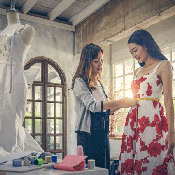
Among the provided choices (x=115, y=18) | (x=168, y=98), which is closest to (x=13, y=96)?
(x=168, y=98)

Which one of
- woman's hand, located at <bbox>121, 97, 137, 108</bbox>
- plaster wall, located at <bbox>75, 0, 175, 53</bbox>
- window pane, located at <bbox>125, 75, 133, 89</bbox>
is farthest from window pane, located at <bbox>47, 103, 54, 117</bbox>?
woman's hand, located at <bbox>121, 97, 137, 108</bbox>

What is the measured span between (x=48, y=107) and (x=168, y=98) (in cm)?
388

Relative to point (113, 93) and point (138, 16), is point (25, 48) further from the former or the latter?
point (113, 93)

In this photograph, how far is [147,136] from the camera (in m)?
1.61

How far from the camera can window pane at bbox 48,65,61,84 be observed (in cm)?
525

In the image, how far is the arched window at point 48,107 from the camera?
195 inches

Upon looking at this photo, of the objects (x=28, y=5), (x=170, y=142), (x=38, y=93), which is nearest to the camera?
(x=170, y=142)

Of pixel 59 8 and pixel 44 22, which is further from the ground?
pixel 59 8

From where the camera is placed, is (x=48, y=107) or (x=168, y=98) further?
(x=48, y=107)

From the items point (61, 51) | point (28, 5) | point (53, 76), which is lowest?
point (53, 76)

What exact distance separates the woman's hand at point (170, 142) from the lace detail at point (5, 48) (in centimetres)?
142

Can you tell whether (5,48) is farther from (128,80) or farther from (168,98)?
(128,80)

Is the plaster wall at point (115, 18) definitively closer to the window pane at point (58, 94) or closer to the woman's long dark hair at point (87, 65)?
the window pane at point (58, 94)

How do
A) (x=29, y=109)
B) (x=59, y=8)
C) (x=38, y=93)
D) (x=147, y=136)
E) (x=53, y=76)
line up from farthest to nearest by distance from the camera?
(x=53, y=76), (x=38, y=93), (x=29, y=109), (x=59, y=8), (x=147, y=136)
